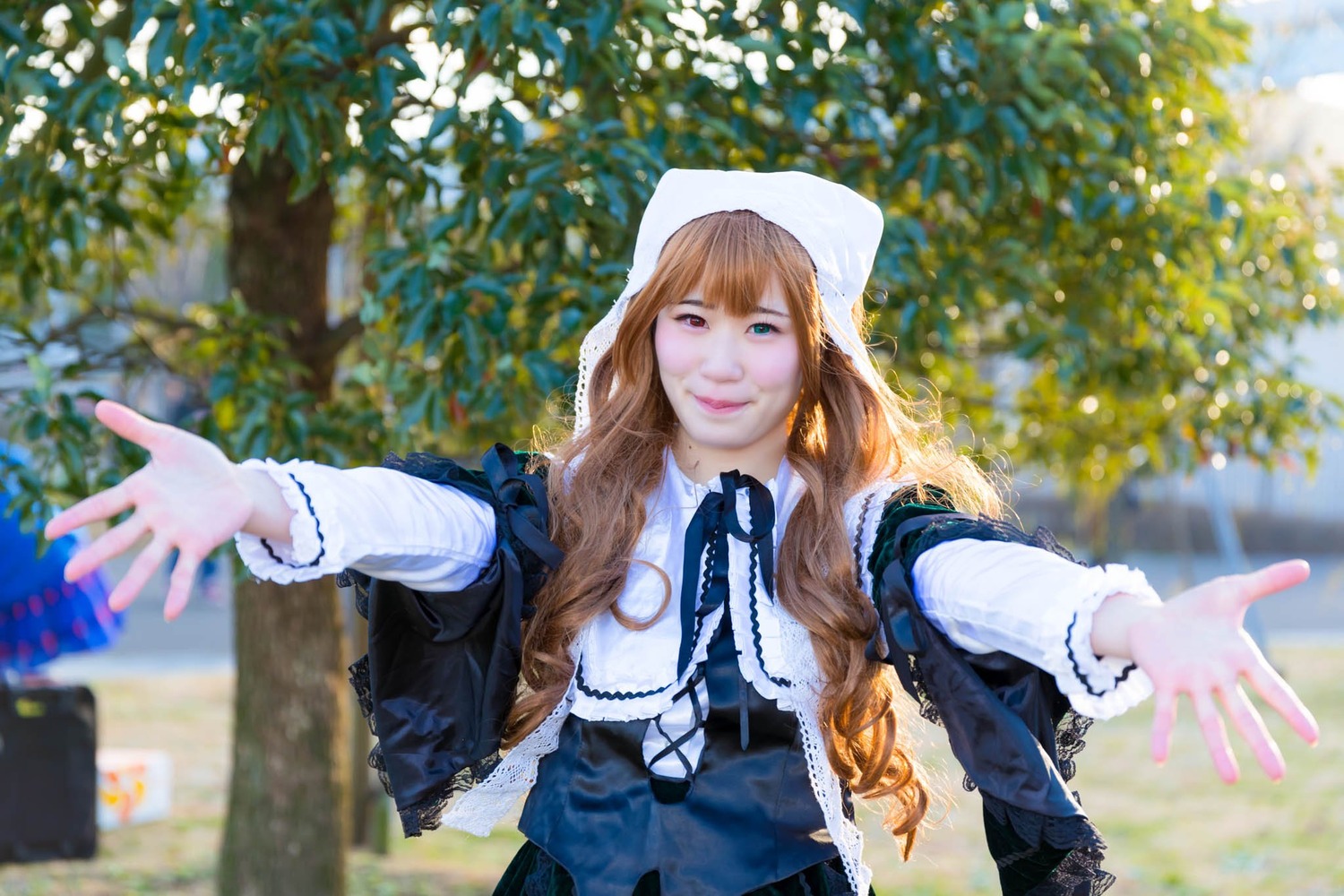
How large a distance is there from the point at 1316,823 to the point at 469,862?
311cm

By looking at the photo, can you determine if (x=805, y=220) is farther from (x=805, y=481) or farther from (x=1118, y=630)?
(x=1118, y=630)

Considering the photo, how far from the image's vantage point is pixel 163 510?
1.33m

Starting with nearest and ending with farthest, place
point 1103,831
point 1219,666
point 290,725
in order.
→ point 1219,666 → point 290,725 → point 1103,831

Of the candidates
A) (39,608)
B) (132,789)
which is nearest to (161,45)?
(39,608)

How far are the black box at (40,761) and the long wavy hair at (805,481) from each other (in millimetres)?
3132

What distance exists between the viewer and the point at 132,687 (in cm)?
788

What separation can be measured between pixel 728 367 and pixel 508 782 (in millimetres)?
643

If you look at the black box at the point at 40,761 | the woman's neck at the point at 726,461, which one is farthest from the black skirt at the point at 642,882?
the black box at the point at 40,761

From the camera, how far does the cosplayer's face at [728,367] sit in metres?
1.87

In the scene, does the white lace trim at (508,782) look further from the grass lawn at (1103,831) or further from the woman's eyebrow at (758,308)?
the grass lawn at (1103,831)

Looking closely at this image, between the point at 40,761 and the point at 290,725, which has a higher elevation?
the point at 290,725

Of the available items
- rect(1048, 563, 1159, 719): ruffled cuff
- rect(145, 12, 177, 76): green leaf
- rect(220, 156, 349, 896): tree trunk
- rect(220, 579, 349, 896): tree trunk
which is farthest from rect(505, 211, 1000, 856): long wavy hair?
rect(220, 579, 349, 896): tree trunk

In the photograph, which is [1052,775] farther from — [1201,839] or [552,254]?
[1201,839]

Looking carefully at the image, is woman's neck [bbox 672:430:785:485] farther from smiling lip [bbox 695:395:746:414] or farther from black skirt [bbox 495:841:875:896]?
black skirt [bbox 495:841:875:896]
